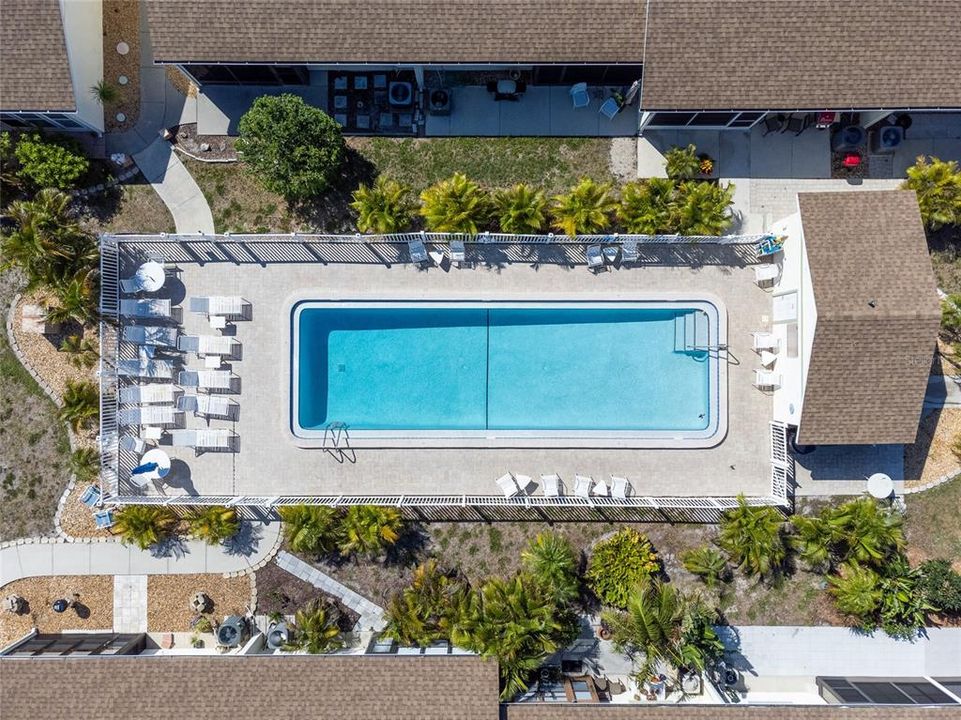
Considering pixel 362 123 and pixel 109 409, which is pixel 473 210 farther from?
pixel 109 409

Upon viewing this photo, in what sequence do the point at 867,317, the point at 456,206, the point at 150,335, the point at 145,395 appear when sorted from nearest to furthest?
the point at 867,317 → the point at 456,206 → the point at 145,395 → the point at 150,335

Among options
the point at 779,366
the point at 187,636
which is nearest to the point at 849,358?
the point at 779,366

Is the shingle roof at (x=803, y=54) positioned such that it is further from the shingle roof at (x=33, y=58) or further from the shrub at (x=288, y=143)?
A: the shingle roof at (x=33, y=58)

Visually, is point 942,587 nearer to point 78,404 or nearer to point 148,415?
point 148,415

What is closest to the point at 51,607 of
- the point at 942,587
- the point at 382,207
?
the point at 382,207

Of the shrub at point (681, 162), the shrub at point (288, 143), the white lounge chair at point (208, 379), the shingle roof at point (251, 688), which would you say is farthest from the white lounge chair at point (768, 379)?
the white lounge chair at point (208, 379)
